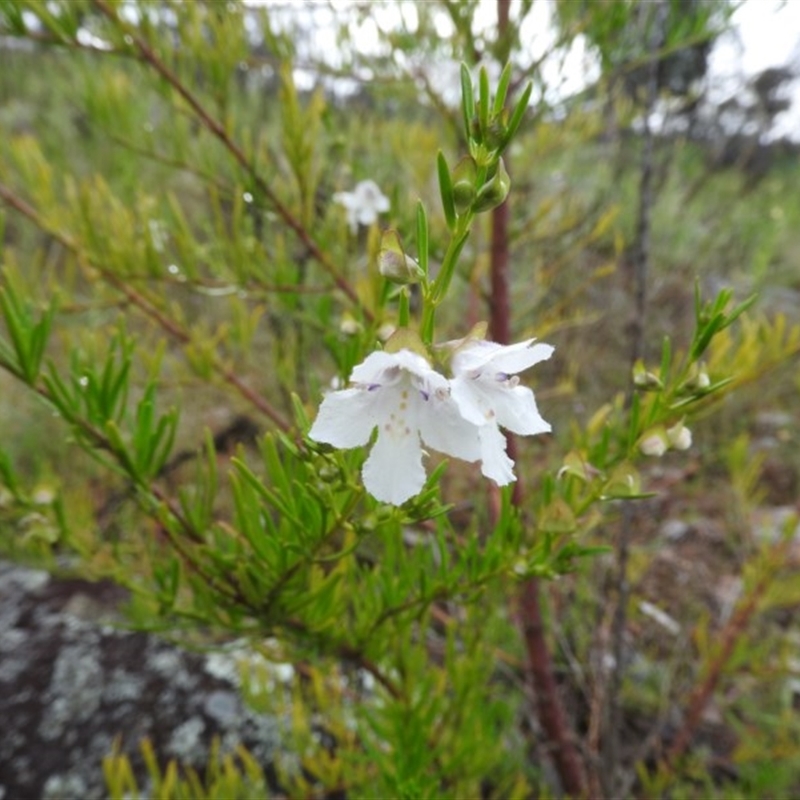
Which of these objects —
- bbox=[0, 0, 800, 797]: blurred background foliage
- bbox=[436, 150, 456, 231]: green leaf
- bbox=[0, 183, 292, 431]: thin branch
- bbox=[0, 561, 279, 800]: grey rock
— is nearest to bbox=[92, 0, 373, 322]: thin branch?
bbox=[0, 0, 800, 797]: blurred background foliage

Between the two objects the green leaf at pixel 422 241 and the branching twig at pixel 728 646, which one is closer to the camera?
the green leaf at pixel 422 241

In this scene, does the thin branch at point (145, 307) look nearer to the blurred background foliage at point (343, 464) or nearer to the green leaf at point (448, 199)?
the blurred background foliage at point (343, 464)

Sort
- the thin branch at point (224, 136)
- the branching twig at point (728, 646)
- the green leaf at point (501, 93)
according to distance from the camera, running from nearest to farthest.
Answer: the green leaf at point (501, 93)
the thin branch at point (224, 136)
the branching twig at point (728, 646)

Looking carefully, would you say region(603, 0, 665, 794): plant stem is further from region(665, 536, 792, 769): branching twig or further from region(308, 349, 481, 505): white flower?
region(308, 349, 481, 505): white flower

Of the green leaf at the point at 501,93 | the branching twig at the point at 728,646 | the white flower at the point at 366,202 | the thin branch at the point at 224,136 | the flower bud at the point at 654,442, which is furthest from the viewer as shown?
the white flower at the point at 366,202

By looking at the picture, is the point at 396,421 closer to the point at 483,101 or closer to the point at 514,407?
the point at 514,407

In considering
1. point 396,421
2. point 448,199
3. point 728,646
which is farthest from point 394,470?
point 728,646

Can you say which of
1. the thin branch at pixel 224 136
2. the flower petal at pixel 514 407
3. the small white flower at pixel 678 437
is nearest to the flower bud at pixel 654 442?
the small white flower at pixel 678 437
